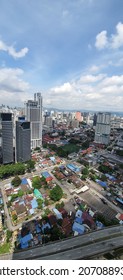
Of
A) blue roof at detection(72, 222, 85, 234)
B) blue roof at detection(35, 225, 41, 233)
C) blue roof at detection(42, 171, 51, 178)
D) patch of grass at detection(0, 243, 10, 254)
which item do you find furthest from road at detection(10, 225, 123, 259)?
blue roof at detection(42, 171, 51, 178)

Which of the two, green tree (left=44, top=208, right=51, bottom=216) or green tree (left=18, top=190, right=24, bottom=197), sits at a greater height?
green tree (left=18, top=190, right=24, bottom=197)

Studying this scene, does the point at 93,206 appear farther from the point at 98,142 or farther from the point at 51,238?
the point at 98,142

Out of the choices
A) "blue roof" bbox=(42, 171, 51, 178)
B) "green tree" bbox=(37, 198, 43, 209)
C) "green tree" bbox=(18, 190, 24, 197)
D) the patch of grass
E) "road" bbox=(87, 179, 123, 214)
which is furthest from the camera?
"blue roof" bbox=(42, 171, 51, 178)

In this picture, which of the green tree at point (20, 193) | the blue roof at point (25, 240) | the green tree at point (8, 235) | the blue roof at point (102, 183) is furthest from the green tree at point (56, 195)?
the blue roof at point (102, 183)

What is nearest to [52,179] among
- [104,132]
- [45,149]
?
[45,149]

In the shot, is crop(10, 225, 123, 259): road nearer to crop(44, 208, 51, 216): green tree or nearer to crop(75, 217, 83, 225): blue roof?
crop(75, 217, 83, 225): blue roof

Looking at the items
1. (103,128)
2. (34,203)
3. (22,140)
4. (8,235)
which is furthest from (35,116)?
(8,235)
